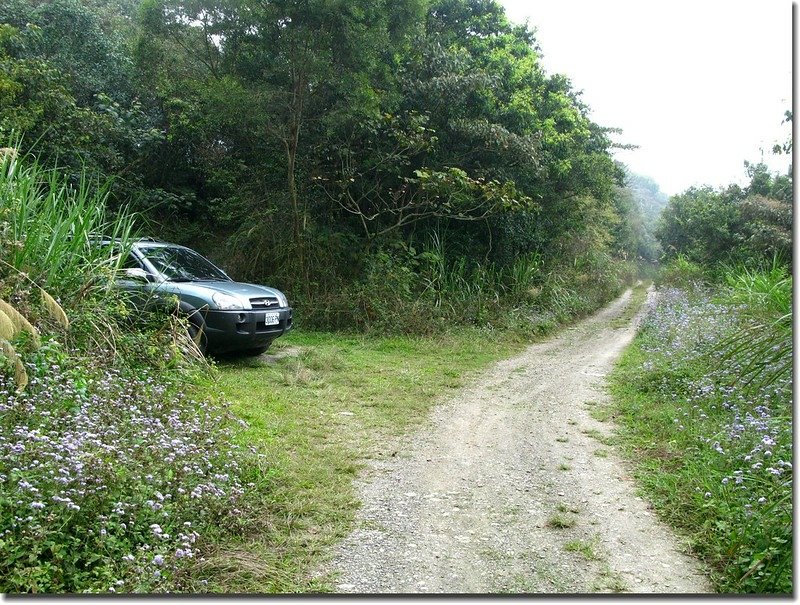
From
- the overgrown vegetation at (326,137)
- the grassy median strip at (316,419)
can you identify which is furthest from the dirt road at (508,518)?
the overgrown vegetation at (326,137)

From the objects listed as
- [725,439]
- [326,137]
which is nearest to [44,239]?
[725,439]

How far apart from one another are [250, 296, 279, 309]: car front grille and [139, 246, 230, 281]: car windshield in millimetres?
861

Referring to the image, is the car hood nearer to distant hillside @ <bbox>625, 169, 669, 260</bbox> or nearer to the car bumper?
the car bumper

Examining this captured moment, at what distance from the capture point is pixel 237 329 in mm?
7359

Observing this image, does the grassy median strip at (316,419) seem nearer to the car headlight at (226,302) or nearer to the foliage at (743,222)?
the car headlight at (226,302)

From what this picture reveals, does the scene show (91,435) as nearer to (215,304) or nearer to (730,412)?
(215,304)

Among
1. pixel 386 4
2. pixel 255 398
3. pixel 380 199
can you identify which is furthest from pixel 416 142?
pixel 255 398

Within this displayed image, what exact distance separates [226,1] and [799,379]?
31.9ft

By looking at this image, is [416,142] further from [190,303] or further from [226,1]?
[190,303]

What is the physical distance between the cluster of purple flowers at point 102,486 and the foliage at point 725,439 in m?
2.46

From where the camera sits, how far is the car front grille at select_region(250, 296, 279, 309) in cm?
764

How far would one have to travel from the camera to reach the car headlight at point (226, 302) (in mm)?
7320

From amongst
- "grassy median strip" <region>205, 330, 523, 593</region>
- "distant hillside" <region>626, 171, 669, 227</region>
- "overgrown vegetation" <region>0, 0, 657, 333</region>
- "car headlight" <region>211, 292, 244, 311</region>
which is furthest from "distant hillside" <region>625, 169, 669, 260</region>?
"car headlight" <region>211, 292, 244, 311</region>

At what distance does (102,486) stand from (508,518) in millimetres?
2098
